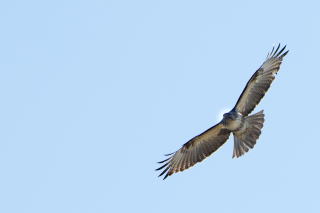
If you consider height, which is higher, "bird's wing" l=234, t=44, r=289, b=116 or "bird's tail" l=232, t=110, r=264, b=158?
"bird's wing" l=234, t=44, r=289, b=116

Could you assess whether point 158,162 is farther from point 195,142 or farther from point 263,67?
point 263,67

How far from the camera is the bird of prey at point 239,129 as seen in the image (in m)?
19.4

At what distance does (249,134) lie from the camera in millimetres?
19375

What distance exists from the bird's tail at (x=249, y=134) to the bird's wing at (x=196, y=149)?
72cm

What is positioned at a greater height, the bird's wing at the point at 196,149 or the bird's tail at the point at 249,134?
the bird's wing at the point at 196,149

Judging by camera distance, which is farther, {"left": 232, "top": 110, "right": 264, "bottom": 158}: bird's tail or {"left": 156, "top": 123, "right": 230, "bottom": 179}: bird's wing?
{"left": 156, "top": 123, "right": 230, "bottom": 179}: bird's wing

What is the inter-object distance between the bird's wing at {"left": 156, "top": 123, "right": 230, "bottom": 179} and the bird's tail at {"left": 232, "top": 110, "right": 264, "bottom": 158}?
0.72m

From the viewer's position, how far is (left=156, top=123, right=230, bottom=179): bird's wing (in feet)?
66.7

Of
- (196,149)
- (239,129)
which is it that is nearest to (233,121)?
(239,129)

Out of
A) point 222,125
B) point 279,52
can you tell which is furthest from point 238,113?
point 279,52

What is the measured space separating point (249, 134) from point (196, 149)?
1.75 m

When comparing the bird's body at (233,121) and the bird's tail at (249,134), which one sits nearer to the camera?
the bird's tail at (249,134)

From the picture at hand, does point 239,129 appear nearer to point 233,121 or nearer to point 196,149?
point 233,121

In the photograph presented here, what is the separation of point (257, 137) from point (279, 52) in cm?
224
